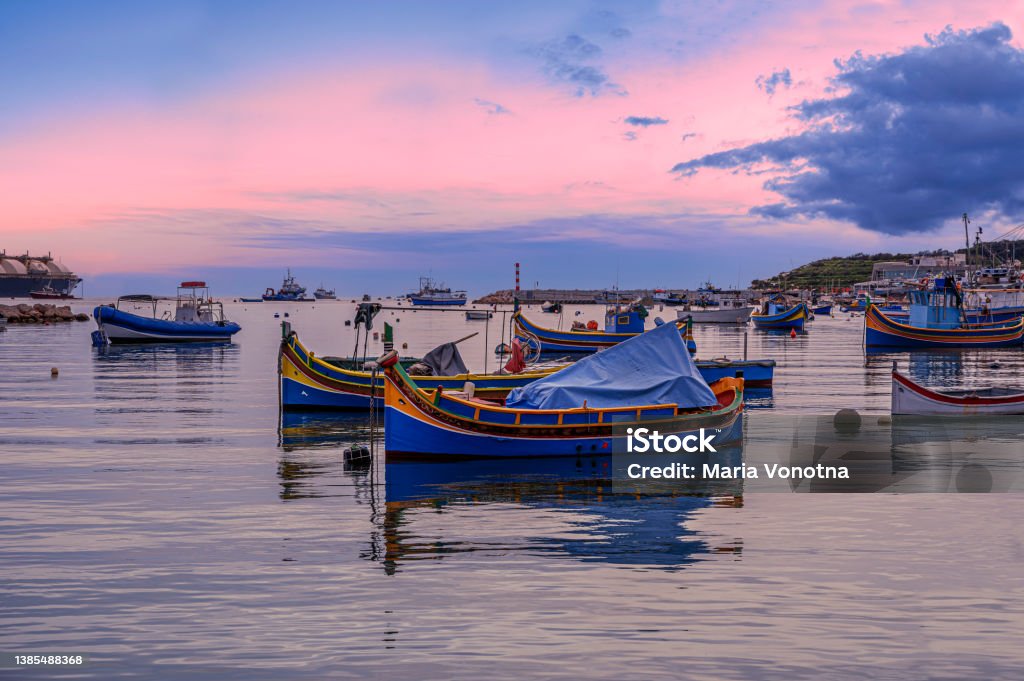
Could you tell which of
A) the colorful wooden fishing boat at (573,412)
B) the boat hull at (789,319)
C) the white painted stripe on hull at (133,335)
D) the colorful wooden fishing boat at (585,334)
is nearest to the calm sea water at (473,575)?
the colorful wooden fishing boat at (573,412)

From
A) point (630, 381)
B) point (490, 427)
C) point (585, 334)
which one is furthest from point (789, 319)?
point (490, 427)

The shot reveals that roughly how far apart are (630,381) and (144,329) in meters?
66.3

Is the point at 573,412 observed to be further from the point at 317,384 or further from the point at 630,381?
the point at 317,384

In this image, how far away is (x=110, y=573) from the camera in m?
14.2

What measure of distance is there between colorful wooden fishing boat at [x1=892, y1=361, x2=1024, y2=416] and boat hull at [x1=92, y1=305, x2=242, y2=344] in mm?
66197

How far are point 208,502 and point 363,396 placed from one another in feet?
55.2

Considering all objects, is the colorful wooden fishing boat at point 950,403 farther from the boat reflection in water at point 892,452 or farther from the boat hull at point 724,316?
the boat hull at point 724,316

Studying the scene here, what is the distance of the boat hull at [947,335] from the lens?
74.4 meters

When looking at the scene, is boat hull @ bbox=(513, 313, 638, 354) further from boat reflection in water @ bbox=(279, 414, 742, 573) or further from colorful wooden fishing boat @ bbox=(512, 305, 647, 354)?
boat reflection in water @ bbox=(279, 414, 742, 573)

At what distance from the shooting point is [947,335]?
74625mm

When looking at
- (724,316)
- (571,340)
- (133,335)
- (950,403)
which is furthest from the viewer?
(724,316)

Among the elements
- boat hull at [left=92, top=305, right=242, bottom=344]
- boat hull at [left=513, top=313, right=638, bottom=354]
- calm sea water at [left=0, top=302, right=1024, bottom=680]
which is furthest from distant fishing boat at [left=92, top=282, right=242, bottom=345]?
calm sea water at [left=0, top=302, right=1024, bottom=680]

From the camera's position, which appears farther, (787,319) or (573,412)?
(787,319)

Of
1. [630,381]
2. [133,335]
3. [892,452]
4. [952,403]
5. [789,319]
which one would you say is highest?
[789,319]
